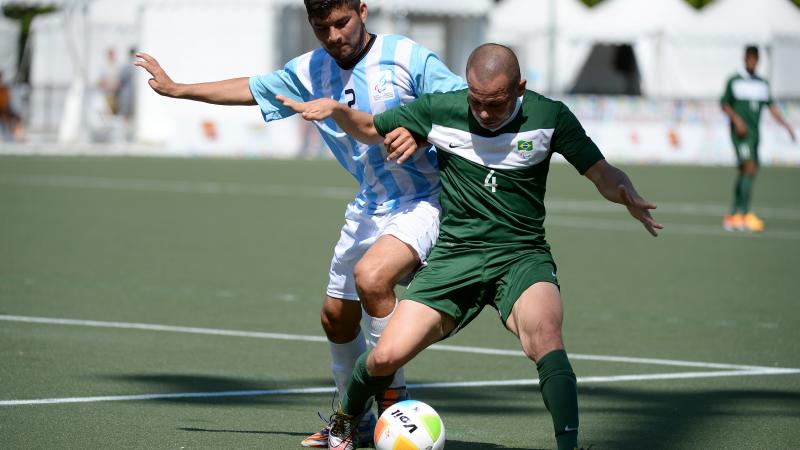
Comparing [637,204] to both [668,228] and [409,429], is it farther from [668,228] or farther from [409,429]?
[668,228]

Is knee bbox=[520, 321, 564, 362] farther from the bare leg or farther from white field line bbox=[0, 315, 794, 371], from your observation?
white field line bbox=[0, 315, 794, 371]

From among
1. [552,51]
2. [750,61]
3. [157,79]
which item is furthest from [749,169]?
[552,51]

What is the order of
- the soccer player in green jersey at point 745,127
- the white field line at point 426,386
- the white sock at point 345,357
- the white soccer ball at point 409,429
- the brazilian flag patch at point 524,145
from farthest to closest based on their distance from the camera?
1. the soccer player in green jersey at point 745,127
2. the white field line at point 426,386
3. the white sock at point 345,357
4. the brazilian flag patch at point 524,145
5. the white soccer ball at point 409,429

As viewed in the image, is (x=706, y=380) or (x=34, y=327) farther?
(x=34, y=327)

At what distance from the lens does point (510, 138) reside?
19.5 feet

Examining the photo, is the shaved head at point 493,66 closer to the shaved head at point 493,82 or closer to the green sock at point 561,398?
the shaved head at point 493,82

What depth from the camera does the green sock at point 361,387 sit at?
236 inches

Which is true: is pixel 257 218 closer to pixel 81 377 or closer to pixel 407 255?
pixel 81 377

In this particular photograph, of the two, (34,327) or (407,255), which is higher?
(407,255)

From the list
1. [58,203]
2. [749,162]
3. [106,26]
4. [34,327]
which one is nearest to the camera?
[34,327]

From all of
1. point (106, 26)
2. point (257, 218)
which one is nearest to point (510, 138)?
point (257, 218)

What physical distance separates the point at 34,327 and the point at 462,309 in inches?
177

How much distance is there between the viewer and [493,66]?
18.7 feet

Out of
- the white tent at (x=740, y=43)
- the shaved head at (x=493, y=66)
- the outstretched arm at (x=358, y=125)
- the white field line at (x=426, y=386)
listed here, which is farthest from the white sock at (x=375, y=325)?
the white tent at (x=740, y=43)
